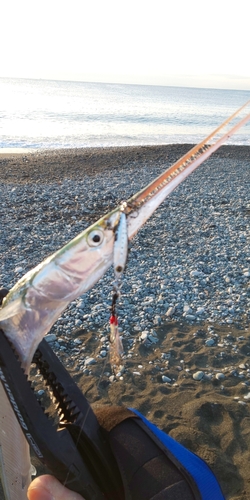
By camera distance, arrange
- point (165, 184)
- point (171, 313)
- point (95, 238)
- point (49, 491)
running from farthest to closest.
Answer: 1. point (171, 313)
2. point (49, 491)
3. point (95, 238)
4. point (165, 184)

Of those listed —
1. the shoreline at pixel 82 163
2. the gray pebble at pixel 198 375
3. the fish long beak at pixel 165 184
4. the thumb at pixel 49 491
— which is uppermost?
the fish long beak at pixel 165 184

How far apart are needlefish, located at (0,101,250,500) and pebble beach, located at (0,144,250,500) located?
67 centimetres

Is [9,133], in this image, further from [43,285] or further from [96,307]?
[43,285]

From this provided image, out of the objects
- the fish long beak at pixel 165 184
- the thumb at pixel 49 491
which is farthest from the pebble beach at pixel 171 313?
the fish long beak at pixel 165 184

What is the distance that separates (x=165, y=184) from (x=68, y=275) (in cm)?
67

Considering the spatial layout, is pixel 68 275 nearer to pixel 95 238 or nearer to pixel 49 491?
pixel 95 238

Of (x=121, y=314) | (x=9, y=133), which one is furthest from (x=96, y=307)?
(x=9, y=133)

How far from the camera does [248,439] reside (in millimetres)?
3684

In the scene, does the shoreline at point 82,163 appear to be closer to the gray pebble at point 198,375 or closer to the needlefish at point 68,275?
the gray pebble at point 198,375

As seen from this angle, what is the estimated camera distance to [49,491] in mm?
2121

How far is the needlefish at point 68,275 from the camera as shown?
181 centimetres

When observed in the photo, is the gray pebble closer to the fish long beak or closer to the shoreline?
the fish long beak

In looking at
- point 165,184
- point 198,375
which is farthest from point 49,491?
→ point 198,375

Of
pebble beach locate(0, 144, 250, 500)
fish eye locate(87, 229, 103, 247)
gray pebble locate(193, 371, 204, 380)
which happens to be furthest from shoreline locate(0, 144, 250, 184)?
fish eye locate(87, 229, 103, 247)
